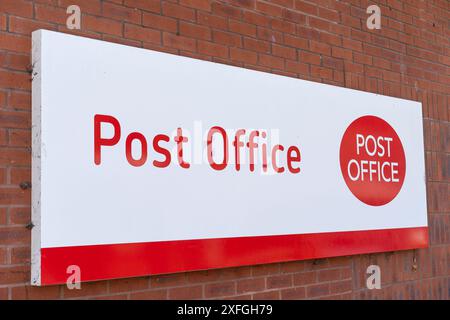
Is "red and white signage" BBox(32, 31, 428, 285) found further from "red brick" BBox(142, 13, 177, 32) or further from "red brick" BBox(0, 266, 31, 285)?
"red brick" BBox(142, 13, 177, 32)

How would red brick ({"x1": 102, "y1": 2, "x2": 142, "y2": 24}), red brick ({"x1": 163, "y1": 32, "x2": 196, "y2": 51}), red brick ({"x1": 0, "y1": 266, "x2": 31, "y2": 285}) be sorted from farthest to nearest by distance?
red brick ({"x1": 163, "y1": 32, "x2": 196, "y2": 51}), red brick ({"x1": 102, "y1": 2, "x2": 142, "y2": 24}), red brick ({"x1": 0, "y1": 266, "x2": 31, "y2": 285})

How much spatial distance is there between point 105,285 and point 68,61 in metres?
0.98

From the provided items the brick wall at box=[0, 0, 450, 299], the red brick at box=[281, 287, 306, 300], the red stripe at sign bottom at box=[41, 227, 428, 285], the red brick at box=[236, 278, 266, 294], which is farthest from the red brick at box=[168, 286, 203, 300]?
the red brick at box=[281, 287, 306, 300]

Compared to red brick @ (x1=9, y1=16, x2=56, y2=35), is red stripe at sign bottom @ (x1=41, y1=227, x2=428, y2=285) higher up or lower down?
lower down

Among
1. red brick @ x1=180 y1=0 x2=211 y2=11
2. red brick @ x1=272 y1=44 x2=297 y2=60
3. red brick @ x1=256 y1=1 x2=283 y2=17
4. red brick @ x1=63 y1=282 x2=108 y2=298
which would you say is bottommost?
red brick @ x1=63 y1=282 x2=108 y2=298

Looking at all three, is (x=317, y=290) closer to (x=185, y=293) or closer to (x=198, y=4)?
(x=185, y=293)

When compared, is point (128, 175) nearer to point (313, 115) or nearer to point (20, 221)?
point (20, 221)

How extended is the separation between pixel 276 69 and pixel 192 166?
0.93 metres

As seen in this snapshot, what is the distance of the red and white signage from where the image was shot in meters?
2.61

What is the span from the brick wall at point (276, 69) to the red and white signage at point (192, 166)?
0.11 meters

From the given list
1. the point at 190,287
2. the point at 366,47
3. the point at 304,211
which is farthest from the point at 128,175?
the point at 366,47

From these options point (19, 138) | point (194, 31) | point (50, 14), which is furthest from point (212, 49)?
point (19, 138)

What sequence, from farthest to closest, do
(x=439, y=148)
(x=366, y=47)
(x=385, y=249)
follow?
(x=439, y=148) < (x=366, y=47) < (x=385, y=249)

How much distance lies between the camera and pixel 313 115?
12.0ft
